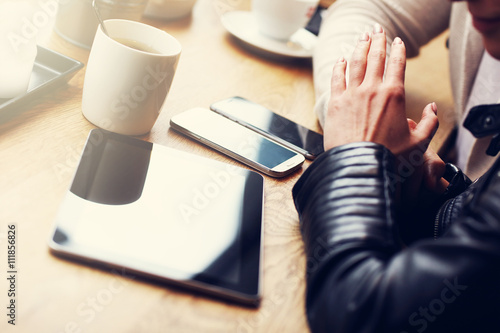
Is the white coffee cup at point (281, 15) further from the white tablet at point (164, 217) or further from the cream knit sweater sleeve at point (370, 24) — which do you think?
the white tablet at point (164, 217)

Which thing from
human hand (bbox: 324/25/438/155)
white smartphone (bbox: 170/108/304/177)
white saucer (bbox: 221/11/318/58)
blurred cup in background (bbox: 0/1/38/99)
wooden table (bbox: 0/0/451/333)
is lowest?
wooden table (bbox: 0/0/451/333)

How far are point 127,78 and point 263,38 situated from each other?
1.72ft

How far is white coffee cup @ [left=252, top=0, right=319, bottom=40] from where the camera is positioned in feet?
3.13

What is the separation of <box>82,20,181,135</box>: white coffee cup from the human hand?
234 millimetres

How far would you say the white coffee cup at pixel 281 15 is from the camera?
954mm

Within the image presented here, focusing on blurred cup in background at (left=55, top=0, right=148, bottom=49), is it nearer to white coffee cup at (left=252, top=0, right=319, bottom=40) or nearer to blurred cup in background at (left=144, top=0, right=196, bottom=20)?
blurred cup in background at (left=144, top=0, right=196, bottom=20)

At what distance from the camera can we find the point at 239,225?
0.51 metres

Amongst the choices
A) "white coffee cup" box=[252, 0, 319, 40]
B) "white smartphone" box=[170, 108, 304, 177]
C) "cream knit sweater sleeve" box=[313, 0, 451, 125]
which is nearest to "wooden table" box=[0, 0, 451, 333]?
"white smartphone" box=[170, 108, 304, 177]

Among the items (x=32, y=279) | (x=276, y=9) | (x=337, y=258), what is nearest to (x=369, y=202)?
(x=337, y=258)

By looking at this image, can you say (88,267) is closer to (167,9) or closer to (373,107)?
(373,107)

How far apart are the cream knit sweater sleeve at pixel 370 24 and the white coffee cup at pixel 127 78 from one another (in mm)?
324

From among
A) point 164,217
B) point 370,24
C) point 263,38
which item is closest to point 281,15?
point 263,38

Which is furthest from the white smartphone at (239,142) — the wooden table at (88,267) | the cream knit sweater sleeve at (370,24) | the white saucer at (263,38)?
the white saucer at (263,38)

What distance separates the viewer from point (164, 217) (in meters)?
0.48
